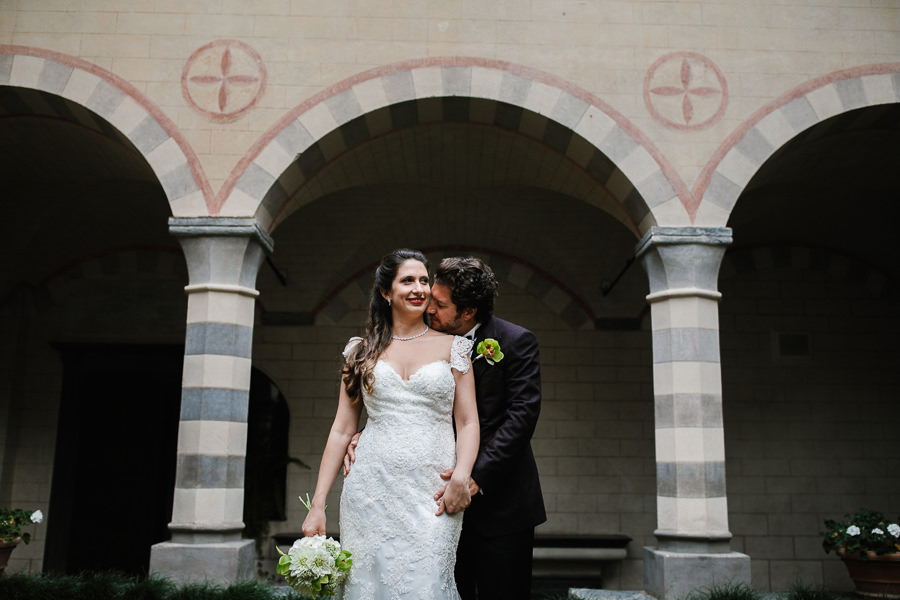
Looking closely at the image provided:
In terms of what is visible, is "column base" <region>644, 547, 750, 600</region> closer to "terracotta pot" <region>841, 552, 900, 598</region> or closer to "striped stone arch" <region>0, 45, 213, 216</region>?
"terracotta pot" <region>841, 552, 900, 598</region>

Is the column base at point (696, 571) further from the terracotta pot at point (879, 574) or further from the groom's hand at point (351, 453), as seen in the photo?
the groom's hand at point (351, 453)

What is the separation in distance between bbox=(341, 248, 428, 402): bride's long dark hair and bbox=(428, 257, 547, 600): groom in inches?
6.7

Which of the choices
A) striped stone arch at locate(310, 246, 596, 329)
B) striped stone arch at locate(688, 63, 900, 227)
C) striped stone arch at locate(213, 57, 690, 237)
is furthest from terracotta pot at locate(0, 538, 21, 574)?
striped stone arch at locate(688, 63, 900, 227)

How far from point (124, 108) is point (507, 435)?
4.14 meters

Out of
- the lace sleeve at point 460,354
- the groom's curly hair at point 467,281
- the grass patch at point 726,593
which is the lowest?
the grass patch at point 726,593

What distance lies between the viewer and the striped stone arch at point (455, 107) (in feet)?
18.1

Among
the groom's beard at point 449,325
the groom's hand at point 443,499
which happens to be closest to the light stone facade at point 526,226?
the groom's beard at point 449,325

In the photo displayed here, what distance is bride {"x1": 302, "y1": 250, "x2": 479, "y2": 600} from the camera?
276 centimetres

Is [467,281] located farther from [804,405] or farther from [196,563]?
[804,405]

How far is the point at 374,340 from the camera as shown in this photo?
299 cm

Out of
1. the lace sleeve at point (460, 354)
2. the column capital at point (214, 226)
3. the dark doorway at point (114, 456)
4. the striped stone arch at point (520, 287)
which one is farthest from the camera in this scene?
the striped stone arch at point (520, 287)

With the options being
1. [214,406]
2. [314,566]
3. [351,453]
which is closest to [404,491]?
[351,453]

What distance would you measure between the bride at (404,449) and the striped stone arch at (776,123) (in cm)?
322

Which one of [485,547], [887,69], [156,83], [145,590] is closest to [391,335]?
[485,547]
